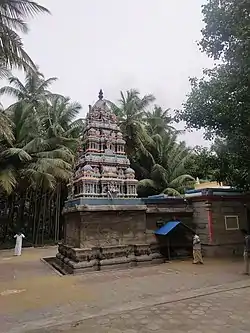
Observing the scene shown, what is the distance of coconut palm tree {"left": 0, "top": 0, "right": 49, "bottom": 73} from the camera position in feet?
33.0

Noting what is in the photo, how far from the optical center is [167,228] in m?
11.9

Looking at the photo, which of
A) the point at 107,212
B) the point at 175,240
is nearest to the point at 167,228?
the point at 175,240

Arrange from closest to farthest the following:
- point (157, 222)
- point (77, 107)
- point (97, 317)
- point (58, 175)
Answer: point (97, 317)
point (157, 222)
point (58, 175)
point (77, 107)

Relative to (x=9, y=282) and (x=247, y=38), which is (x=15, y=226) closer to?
(x=9, y=282)

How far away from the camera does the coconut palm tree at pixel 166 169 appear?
23812mm

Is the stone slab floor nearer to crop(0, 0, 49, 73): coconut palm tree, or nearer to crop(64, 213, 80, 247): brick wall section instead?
crop(64, 213, 80, 247): brick wall section

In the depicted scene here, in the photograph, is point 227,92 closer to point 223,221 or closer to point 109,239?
point 223,221

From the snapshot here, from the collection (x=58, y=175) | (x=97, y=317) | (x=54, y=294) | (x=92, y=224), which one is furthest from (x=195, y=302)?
(x=58, y=175)

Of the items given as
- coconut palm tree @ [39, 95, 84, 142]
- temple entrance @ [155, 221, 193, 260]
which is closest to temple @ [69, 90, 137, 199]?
temple entrance @ [155, 221, 193, 260]

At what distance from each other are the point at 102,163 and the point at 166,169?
45.6 ft

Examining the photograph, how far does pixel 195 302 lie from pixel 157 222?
21.5ft

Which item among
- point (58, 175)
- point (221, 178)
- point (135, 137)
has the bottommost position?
point (221, 178)

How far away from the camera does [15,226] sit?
22.1m

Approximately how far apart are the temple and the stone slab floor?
3215 millimetres
